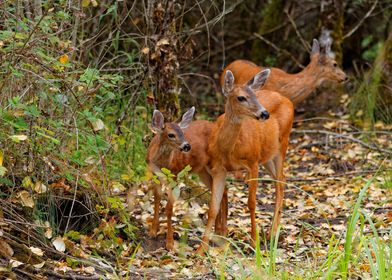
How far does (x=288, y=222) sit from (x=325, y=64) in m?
4.28

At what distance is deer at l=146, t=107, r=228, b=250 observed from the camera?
7.72 m

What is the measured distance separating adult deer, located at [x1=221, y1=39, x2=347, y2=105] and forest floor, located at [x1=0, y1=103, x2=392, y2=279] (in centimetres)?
61

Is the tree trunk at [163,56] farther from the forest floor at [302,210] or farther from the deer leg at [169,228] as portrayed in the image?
the deer leg at [169,228]

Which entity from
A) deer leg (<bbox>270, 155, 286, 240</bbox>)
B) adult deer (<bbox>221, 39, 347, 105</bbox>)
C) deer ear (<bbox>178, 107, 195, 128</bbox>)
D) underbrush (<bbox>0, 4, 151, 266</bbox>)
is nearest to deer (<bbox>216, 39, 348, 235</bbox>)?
adult deer (<bbox>221, 39, 347, 105</bbox>)

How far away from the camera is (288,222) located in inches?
333

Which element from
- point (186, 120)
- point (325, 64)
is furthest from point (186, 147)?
point (325, 64)

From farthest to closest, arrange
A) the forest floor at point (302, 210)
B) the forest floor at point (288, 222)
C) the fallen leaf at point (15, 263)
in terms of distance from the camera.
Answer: the forest floor at point (302, 210) < the forest floor at point (288, 222) < the fallen leaf at point (15, 263)

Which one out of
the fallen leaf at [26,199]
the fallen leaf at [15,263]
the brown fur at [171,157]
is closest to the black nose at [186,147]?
the brown fur at [171,157]

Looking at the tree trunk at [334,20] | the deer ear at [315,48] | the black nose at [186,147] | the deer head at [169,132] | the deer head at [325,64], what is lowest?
the black nose at [186,147]

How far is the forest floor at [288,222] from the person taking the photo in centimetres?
600

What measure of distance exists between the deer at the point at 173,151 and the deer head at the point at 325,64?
174 inches

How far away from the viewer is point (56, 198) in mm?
6992

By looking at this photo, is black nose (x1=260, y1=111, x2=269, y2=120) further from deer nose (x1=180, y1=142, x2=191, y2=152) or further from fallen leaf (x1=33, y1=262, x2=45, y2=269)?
fallen leaf (x1=33, y1=262, x2=45, y2=269)

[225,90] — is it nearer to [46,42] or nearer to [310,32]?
[46,42]
